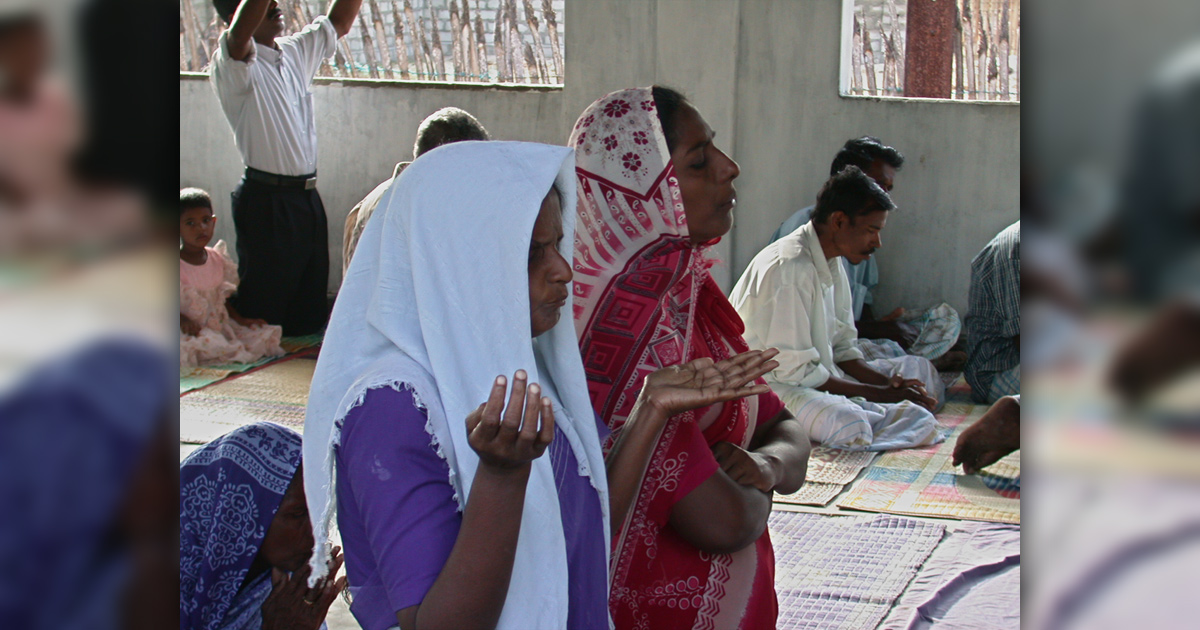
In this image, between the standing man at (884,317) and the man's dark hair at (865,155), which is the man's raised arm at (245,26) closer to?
the standing man at (884,317)

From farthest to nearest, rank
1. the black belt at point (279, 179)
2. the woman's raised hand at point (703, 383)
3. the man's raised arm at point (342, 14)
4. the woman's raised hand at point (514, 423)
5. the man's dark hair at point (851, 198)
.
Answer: the man's raised arm at point (342, 14)
the black belt at point (279, 179)
the man's dark hair at point (851, 198)
the woman's raised hand at point (703, 383)
the woman's raised hand at point (514, 423)

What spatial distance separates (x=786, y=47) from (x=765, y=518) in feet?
17.3

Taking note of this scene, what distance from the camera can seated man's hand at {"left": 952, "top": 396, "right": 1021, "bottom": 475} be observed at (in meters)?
3.42

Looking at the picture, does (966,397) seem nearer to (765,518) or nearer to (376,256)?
(765,518)

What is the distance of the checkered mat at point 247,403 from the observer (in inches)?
185

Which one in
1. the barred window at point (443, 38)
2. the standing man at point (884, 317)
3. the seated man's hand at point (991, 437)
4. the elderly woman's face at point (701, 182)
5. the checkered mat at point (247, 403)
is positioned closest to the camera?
the elderly woman's face at point (701, 182)

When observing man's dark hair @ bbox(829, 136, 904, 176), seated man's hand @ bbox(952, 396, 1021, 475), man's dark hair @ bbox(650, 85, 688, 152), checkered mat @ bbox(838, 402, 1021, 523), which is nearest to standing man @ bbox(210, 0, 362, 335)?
man's dark hair @ bbox(829, 136, 904, 176)

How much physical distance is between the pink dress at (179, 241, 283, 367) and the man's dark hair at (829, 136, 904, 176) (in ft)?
11.5

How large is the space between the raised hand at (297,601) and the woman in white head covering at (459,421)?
31.9 inches

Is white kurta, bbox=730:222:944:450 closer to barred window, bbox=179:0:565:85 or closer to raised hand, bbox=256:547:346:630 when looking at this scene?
raised hand, bbox=256:547:346:630

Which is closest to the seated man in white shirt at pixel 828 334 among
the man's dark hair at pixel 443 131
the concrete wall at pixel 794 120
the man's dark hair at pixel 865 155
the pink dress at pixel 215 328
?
the man's dark hair at pixel 865 155

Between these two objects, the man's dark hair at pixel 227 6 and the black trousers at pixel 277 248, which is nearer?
the man's dark hair at pixel 227 6

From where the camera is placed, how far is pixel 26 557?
0.51 meters

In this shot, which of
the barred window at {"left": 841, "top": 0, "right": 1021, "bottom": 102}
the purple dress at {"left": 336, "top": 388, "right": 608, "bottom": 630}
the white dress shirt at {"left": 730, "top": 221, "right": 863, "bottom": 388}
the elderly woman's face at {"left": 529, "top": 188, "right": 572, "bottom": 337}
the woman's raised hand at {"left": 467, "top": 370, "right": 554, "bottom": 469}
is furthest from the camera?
the barred window at {"left": 841, "top": 0, "right": 1021, "bottom": 102}
